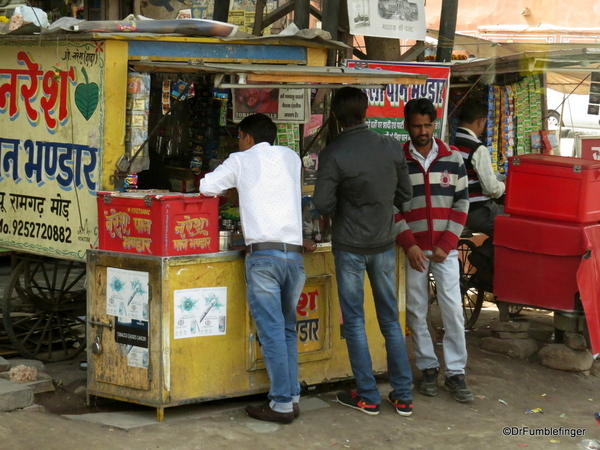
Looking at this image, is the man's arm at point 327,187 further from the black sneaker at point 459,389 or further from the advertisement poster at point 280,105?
the black sneaker at point 459,389

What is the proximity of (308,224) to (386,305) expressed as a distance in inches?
33.4

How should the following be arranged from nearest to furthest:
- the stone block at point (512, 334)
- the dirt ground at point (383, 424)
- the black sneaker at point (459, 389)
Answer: the dirt ground at point (383, 424), the black sneaker at point (459, 389), the stone block at point (512, 334)

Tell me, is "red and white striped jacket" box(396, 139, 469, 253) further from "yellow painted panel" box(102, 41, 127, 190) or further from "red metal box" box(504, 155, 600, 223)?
"yellow painted panel" box(102, 41, 127, 190)

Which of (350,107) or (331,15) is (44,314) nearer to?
(350,107)

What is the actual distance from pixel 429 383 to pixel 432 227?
1.04 meters

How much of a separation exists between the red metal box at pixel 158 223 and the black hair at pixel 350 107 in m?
0.88

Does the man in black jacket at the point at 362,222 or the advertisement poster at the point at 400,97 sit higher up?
the advertisement poster at the point at 400,97

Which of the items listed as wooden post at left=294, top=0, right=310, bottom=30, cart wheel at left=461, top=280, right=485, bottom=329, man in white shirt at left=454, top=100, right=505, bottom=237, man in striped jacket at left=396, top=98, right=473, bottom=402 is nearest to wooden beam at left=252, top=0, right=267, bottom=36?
wooden post at left=294, top=0, right=310, bottom=30

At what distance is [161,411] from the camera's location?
192 inches

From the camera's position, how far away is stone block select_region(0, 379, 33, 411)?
4.83 meters

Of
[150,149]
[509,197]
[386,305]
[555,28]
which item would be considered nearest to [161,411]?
[386,305]

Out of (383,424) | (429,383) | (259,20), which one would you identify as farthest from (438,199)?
(259,20)

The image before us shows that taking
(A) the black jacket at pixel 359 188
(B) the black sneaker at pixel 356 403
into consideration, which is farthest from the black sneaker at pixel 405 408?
(A) the black jacket at pixel 359 188

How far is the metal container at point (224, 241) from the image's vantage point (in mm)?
5055
